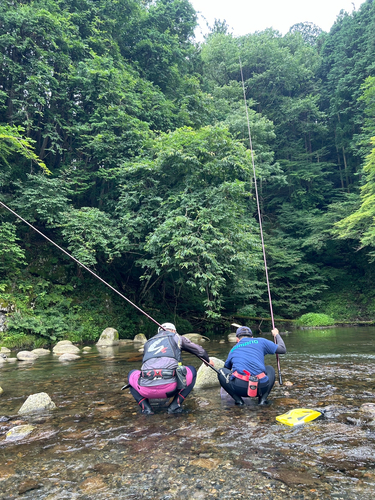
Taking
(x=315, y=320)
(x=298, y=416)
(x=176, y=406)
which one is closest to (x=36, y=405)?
(x=176, y=406)

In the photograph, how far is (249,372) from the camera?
382cm

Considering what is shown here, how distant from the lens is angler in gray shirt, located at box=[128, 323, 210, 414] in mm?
3592

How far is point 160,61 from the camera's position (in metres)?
19.4

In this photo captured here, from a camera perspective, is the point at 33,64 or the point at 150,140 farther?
the point at 150,140

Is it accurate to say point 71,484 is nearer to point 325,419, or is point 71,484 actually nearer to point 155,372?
point 155,372

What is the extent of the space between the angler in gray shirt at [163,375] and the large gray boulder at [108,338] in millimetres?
9157

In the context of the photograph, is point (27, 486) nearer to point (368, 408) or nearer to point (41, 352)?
point (368, 408)

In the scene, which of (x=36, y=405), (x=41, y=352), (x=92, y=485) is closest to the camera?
(x=92, y=485)

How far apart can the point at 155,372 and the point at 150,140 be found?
12.3m

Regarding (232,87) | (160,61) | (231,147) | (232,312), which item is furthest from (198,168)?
(232,87)

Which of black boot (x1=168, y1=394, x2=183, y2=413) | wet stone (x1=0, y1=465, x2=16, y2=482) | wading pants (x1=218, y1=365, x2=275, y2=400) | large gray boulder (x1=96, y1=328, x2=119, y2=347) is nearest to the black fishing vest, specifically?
black boot (x1=168, y1=394, x2=183, y2=413)

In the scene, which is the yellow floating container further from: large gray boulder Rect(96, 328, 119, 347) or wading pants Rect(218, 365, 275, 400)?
large gray boulder Rect(96, 328, 119, 347)

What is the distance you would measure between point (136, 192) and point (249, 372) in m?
10.5

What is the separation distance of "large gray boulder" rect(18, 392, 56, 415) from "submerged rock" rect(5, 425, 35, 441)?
0.74 metres
